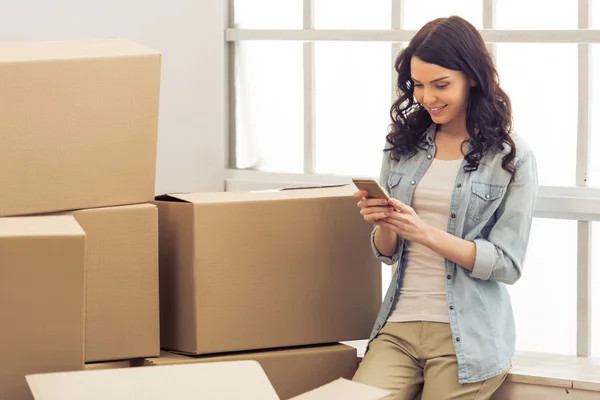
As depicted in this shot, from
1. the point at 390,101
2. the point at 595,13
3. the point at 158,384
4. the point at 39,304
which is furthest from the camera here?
the point at 390,101

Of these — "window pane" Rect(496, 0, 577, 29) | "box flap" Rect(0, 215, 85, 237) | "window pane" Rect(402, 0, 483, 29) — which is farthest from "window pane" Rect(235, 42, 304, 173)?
"box flap" Rect(0, 215, 85, 237)

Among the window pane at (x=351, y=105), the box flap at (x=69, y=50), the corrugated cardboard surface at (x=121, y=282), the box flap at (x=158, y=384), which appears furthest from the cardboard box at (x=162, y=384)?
the window pane at (x=351, y=105)

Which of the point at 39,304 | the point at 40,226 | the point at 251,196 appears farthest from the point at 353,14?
the point at 39,304

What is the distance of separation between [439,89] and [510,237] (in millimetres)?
342

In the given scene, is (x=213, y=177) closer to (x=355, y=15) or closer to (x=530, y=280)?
(x=355, y=15)

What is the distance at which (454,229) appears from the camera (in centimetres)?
197

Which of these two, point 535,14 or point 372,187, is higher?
point 535,14

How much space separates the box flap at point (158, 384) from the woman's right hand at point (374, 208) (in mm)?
499

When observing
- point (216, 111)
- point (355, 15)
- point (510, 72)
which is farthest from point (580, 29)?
point (216, 111)

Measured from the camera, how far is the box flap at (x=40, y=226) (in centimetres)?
156

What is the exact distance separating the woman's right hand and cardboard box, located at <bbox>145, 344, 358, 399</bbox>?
0.36 m

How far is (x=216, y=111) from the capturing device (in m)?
2.75

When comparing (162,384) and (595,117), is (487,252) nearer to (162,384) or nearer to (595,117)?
(595,117)

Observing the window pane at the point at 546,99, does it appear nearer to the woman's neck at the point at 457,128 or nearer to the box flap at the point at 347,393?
the woman's neck at the point at 457,128
